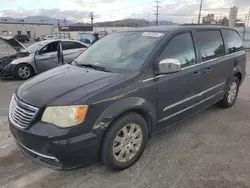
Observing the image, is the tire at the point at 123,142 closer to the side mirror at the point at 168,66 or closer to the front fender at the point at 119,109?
the front fender at the point at 119,109

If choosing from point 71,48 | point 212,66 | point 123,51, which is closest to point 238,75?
point 212,66

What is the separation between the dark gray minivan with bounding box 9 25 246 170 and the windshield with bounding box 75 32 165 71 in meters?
0.01

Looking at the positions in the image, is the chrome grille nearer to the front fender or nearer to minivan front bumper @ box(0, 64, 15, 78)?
the front fender

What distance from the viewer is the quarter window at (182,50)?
3127 mm

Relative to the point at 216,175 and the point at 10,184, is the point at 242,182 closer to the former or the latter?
the point at 216,175

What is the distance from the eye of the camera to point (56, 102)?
232 cm

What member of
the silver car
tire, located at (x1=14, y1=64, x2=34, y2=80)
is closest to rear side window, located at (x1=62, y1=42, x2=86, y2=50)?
the silver car

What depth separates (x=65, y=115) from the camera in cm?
228

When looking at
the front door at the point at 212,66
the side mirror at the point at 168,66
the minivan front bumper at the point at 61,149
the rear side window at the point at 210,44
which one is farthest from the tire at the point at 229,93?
the minivan front bumper at the point at 61,149

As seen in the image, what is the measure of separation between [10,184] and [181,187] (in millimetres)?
1894

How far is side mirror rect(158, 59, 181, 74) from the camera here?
2836 millimetres

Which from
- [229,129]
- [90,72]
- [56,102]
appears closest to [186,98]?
[229,129]

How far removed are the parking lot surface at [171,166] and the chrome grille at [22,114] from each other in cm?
68

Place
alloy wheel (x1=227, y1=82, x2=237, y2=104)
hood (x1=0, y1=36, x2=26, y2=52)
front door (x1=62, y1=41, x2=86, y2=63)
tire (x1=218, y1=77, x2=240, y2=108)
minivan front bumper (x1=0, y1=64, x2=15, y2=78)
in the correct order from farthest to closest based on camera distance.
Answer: hood (x1=0, y1=36, x2=26, y2=52) < front door (x1=62, y1=41, x2=86, y2=63) < minivan front bumper (x1=0, y1=64, x2=15, y2=78) < alloy wheel (x1=227, y1=82, x2=237, y2=104) < tire (x1=218, y1=77, x2=240, y2=108)
